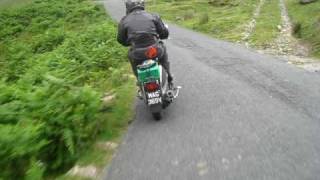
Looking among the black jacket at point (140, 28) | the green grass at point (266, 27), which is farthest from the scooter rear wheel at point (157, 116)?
the green grass at point (266, 27)

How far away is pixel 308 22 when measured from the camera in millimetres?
24188

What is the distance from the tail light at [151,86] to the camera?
8.80m

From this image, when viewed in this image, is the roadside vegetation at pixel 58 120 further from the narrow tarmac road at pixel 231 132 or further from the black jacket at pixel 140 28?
the black jacket at pixel 140 28

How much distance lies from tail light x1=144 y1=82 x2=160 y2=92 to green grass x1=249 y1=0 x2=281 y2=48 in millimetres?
13763

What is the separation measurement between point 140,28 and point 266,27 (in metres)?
18.3

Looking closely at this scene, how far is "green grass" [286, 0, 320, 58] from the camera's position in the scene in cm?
2058

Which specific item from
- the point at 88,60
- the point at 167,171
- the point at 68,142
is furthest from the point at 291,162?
the point at 88,60

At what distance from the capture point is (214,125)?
332 inches

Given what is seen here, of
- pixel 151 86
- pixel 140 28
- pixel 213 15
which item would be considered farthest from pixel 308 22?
pixel 151 86

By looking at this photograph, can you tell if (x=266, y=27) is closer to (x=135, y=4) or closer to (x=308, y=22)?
(x=308, y=22)

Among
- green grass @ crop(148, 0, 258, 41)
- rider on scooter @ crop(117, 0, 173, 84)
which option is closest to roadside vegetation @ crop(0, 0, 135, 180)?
rider on scooter @ crop(117, 0, 173, 84)

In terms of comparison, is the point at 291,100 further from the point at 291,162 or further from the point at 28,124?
the point at 28,124

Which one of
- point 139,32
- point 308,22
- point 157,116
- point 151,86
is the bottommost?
point 308,22

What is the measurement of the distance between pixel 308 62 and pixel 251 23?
12356 mm
